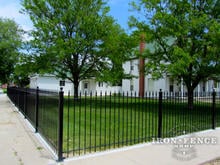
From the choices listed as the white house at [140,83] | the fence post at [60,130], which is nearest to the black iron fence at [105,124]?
the fence post at [60,130]

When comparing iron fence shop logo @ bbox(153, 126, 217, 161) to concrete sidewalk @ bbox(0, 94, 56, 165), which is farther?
iron fence shop logo @ bbox(153, 126, 217, 161)

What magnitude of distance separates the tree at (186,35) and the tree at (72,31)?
11.9 feet

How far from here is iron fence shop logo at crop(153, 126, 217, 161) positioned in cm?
541

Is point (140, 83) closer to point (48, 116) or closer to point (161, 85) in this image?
point (161, 85)

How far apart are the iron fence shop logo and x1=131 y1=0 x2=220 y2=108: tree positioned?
529 centimetres

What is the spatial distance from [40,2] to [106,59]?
6.88 m

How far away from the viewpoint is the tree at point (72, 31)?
56.6 feet

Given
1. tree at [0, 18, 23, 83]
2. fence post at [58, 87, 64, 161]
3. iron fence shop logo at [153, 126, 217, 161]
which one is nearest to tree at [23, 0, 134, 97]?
iron fence shop logo at [153, 126, 217, 161]

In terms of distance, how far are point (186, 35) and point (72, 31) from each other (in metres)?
9.30

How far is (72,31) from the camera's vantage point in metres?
18.5

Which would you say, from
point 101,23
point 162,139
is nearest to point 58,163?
point 162,139

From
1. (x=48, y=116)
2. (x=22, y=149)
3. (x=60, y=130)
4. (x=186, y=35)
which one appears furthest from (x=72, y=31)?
(x=60, y=130)

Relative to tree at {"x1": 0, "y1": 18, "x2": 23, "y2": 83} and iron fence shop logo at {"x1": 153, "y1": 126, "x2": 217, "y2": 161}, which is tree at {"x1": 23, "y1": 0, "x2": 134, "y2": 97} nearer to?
iron fence shop logo at {"x1": 153, "y1": 126, "x2": 217, "y2": 161}

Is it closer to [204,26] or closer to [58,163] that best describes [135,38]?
[204,26]
